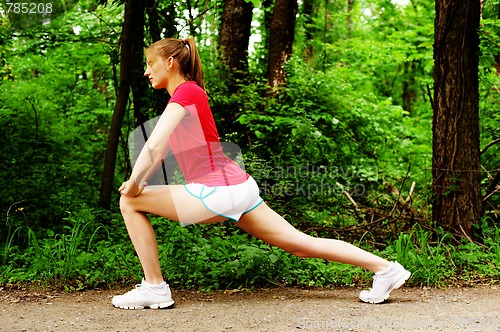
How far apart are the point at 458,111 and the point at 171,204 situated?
3.40 m

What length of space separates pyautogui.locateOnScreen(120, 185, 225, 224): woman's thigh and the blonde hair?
783 mm

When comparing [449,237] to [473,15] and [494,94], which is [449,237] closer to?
[473,15]

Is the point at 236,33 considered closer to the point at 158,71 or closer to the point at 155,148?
the point at 158,71

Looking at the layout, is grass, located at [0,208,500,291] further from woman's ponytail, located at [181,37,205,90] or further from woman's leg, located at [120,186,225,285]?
woman's ponytail, located at [181,37,205,90]

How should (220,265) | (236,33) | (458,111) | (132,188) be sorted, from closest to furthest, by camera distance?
(132,188), (220,265), (458,111), (236,33)

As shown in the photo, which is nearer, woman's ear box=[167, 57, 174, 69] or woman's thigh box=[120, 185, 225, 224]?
woman's thigh box=[120, 185, 225, 224]

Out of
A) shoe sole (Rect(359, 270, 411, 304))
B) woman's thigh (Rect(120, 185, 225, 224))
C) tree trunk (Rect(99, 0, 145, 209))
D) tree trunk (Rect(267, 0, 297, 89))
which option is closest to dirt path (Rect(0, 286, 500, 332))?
shoe sole (Rect(359, 270, 411, 304))

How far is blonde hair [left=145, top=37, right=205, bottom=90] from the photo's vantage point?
3977 mm

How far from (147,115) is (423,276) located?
3755mm

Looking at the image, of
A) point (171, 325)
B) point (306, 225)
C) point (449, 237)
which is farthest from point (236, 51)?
point (171, 325)

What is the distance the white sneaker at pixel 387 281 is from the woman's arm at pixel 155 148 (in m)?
1.77

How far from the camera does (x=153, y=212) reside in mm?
3967

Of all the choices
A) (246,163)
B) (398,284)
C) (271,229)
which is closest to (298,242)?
(271,229)

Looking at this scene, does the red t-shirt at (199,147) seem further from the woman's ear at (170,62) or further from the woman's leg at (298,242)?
the woman's leg at (298,242)
